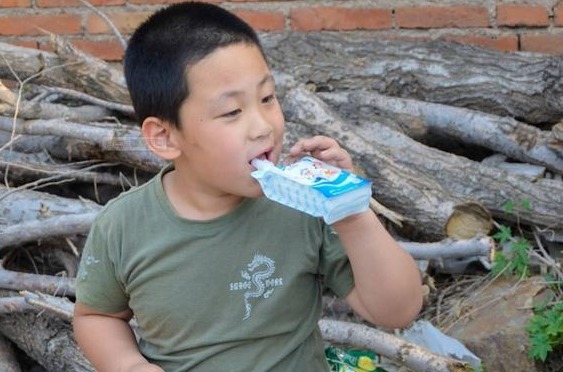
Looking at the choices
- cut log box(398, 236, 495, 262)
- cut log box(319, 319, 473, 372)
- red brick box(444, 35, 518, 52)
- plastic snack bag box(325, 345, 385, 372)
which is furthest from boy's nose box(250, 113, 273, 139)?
red brick box(444, 35, 518, 52)

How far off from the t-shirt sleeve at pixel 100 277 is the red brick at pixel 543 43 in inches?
100

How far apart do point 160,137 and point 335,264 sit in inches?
17.5

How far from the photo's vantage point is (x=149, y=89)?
2191 mm

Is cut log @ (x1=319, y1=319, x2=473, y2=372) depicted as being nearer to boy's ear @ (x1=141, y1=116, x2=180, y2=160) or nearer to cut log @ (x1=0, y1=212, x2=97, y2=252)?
cut log @ (x1=0, y1=212, x2=97, y2=252)

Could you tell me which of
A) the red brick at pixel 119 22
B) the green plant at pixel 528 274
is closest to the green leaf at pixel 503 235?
the green plant at pixel 528 274

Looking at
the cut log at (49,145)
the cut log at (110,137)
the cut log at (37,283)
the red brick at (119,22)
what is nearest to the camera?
the cut log at (37,283)

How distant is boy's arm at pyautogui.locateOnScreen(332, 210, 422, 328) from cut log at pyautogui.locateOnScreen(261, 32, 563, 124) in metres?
1.93

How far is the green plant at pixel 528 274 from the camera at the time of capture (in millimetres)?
3018

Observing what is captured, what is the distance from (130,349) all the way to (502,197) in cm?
160

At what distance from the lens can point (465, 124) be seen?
382 cm

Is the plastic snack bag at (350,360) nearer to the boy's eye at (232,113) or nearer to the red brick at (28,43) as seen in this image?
the boy's eye at (232,113)

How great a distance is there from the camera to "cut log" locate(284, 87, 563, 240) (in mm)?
3414

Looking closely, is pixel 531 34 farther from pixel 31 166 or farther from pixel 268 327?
pixel 268 327

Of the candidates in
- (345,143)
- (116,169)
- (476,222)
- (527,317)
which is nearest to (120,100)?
(116,169)
